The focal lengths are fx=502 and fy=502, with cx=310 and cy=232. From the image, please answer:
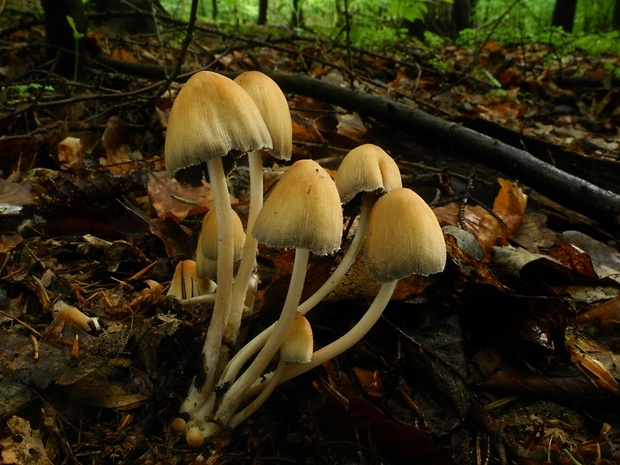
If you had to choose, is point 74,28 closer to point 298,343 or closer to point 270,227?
point 270,227

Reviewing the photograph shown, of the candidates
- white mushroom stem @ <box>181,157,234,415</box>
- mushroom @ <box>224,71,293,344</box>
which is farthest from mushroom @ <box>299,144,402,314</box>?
white mushroom stem @ <box>181,157,234,415</box>

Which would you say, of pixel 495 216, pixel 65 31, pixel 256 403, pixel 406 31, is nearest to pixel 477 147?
pixel 495 216

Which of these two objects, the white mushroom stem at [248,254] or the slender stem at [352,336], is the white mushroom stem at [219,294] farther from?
the slender stem at [352,336]

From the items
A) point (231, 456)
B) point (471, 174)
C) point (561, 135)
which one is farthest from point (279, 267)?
point (561, 135)

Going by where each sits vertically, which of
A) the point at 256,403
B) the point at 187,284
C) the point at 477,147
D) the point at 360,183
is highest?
the point at 360,183

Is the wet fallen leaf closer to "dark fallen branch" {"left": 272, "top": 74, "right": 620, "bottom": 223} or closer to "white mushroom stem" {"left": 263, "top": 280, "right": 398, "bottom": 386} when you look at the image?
"white mushroom stem" {"left": 263, "top": 280, "right": 398, "bottom": 386}

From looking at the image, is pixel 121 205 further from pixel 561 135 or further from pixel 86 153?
→ pixel 561 135
